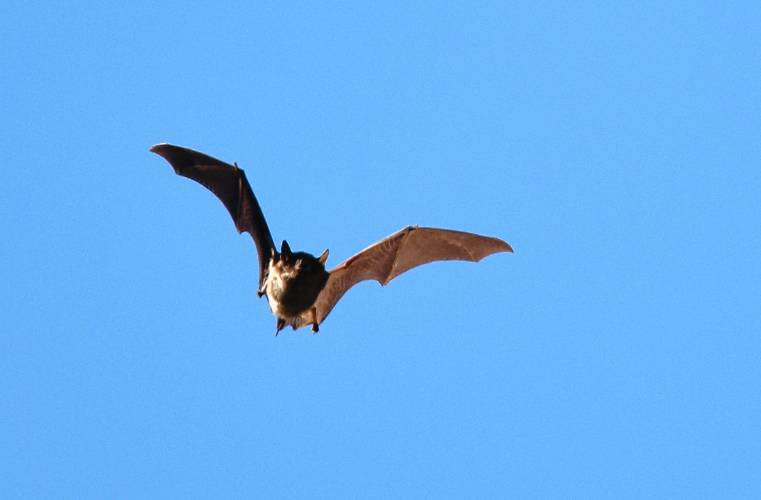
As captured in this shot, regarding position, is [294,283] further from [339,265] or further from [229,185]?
[229,185]

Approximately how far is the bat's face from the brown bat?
247 millimetres

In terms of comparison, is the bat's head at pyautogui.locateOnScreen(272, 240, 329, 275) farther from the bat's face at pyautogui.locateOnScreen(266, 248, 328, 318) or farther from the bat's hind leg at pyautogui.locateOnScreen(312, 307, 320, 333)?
the bat's hind leg at pyautogui.locateOnScreen(312, 307, 320, 333)

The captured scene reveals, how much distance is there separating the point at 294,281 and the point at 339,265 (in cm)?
153

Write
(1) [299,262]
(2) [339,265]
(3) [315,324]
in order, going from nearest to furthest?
(1) [299,262] < (2) [339,265] < (3) [315,324]

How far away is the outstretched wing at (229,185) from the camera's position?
1462cm

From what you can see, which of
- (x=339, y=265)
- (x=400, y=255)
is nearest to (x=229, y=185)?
(x=339, y=265)

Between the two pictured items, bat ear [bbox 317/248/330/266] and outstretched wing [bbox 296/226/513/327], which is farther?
outstretched wing [bbox 296/226/513/327]

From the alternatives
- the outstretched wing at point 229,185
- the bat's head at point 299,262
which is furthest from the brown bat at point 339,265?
the bat's head at point 299,262

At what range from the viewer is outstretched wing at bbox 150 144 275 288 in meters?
14.6

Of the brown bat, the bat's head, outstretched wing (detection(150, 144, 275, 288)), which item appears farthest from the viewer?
outstretched wing (detection(150, 144, 275, 288))

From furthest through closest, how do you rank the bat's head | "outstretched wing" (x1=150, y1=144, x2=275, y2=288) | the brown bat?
"outstretched wing" (x1=150, y1=144, x2=275, y2=288) < the brown bat < the bat's head

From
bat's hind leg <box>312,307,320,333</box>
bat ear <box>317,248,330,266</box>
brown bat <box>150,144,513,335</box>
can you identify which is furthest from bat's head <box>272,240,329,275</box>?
bat's hind leg <box>312,307,320,333</box>

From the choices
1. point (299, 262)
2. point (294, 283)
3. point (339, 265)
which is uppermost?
point (339, 265)

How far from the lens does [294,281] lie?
13.2 m
